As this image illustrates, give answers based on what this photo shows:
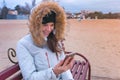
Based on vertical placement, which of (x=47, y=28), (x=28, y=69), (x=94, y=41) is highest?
(x=47, y=28)

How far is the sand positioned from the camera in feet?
12.6

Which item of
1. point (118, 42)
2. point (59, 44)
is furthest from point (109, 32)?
point (59, 44)

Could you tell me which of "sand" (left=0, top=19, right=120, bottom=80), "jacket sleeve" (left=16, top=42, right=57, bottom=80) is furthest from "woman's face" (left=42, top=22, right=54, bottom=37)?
"sand" (left=0, top=19, right=120, bottom=80)

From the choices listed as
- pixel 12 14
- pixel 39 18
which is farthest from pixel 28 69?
pixel 12 14

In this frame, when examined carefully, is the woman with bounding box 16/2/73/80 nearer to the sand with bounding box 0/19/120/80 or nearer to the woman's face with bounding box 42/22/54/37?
the woman's face with bounding box 42/22/54/37

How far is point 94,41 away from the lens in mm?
4020

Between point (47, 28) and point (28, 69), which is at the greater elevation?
point (47, 28)

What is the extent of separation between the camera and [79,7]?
3783mm

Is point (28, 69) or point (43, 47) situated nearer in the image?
point (28, 69)

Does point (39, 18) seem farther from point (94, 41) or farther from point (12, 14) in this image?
point (94, 41)

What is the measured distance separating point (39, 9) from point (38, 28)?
11cm

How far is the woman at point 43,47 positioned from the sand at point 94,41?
6.48 ft

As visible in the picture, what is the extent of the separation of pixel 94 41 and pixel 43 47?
2.37 metres

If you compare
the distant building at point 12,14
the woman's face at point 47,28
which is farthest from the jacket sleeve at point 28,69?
the distant building at point 12,14
